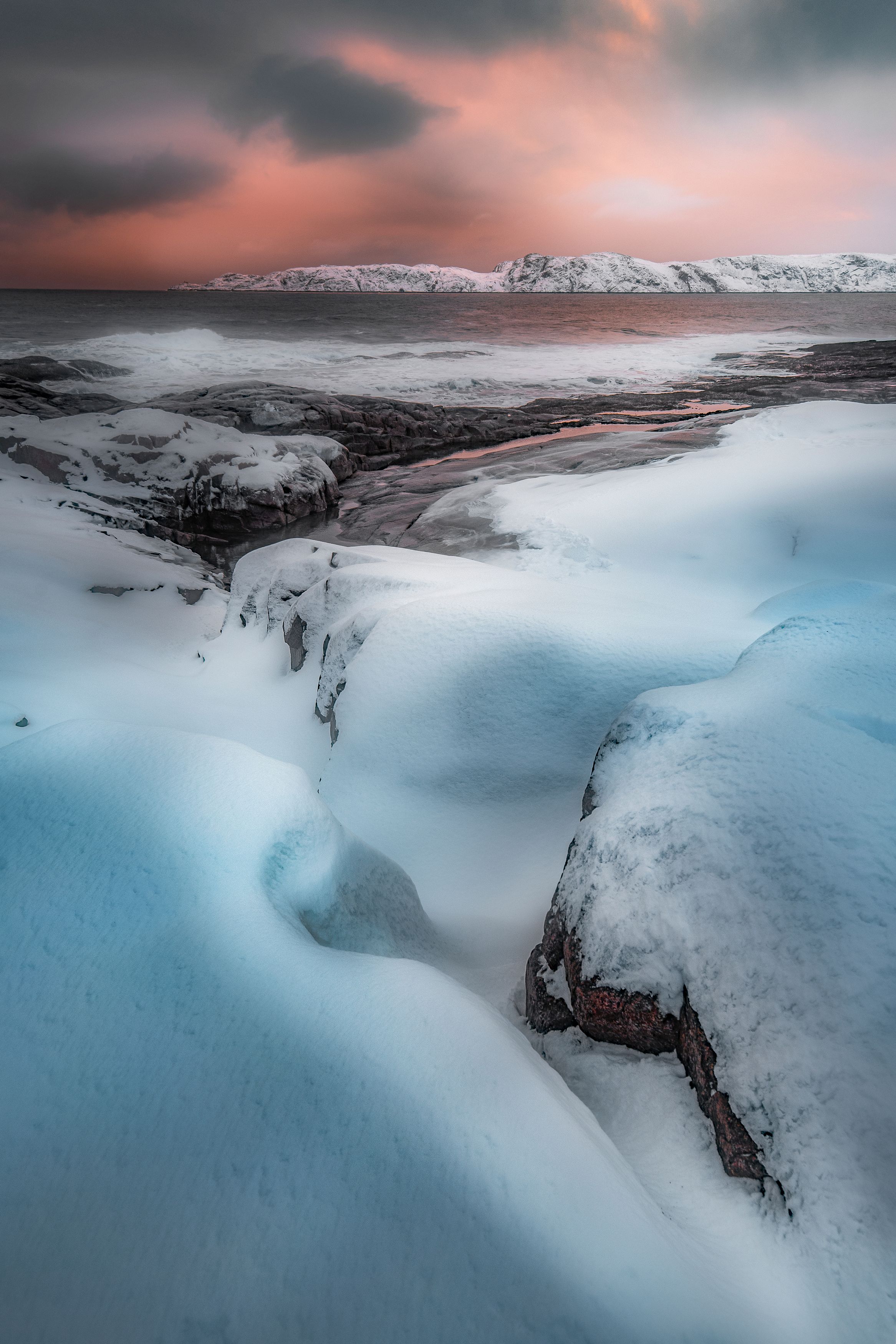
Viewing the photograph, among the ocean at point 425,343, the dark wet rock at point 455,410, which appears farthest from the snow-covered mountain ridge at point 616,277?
the dark wet rock at point 455,410

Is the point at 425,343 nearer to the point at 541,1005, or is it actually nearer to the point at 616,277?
the point at 541,1005

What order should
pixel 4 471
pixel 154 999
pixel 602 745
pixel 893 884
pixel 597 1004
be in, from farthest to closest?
pixel 4 471 → pixel 602 745 → pixel 597 1004 → pixel 893 884 → pixel 154 999

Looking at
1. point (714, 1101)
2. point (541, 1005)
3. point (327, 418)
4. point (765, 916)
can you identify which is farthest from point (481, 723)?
point (327, 418)

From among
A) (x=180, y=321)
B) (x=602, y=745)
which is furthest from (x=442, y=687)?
(x=180, y=321)

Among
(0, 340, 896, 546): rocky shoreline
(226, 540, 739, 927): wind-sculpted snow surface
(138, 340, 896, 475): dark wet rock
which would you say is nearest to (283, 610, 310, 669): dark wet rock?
(226, 540, 739, 927): wind-sculpted snow surface

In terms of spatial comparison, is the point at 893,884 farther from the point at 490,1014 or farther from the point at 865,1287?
the point at 490,1014
